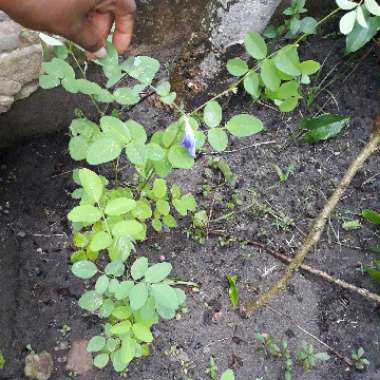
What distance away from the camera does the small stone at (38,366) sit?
1727 mm

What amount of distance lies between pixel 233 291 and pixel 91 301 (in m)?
0.58

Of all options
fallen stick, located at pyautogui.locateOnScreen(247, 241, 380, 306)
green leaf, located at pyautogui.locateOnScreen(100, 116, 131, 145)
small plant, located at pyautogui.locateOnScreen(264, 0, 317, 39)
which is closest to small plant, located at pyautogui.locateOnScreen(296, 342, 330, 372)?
fallen stick, located at pyautogui.locateOnScreen(247, 241, 380, 306)

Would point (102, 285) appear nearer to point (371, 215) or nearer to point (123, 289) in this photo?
point (123, 289)

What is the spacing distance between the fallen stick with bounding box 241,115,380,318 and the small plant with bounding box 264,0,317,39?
504 millimetres

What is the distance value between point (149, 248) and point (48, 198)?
409 mm

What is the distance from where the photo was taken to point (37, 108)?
196cm

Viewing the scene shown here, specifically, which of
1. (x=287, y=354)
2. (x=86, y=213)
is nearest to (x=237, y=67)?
(x=86, y=213)

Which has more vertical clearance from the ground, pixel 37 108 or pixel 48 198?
pixel 37 108

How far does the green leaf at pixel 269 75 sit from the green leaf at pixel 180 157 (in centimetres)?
33

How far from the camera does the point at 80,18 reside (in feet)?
3.68

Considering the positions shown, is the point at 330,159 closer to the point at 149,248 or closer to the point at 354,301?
the point at 354,301

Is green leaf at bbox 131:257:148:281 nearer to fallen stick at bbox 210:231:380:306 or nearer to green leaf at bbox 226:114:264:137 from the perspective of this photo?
green leaf at bbox 226:114:264:137

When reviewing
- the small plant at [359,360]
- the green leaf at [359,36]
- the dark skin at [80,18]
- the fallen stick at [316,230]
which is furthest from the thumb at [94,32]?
the small plant at [359,360]

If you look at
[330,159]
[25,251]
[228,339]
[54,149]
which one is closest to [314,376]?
[228,339]
